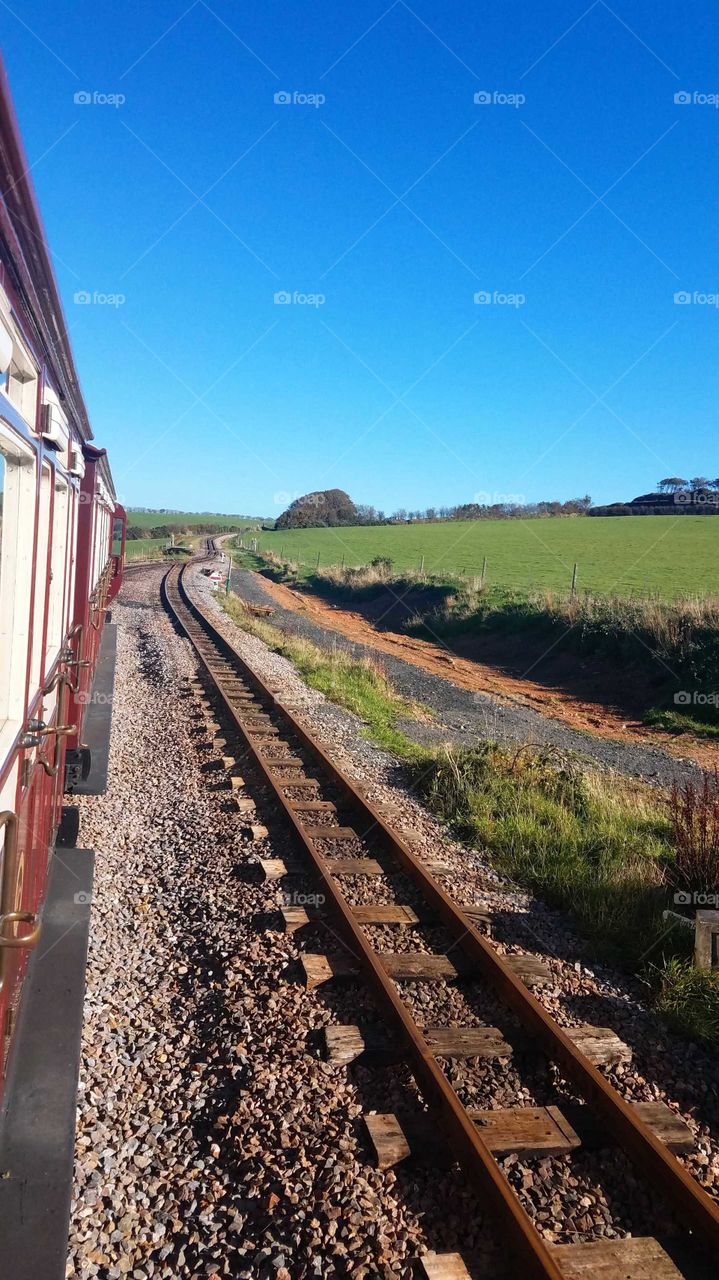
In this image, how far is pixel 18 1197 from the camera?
282 cm

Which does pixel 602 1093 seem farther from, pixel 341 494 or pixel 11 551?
pixel 341 494

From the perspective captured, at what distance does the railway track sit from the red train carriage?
50.3 inches

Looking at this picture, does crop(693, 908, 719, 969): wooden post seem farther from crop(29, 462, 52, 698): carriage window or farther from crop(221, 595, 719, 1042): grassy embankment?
crop(29, 462, 52, 698): carriage window

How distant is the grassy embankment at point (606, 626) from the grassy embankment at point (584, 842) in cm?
618

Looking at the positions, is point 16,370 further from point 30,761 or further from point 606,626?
point 606,626

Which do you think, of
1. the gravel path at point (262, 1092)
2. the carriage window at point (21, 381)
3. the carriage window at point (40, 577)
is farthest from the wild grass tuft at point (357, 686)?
the carriage window at point (21, 381)

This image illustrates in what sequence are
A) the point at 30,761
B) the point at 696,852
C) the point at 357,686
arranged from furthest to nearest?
the point at 357,686 < the point at 696,852 < the point at 30,761

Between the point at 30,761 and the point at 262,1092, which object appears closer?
the point at 30,761

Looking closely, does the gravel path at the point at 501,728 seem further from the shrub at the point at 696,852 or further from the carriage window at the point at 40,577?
the carriage window at the point at 40,577

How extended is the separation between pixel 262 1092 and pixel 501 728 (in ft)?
31.8

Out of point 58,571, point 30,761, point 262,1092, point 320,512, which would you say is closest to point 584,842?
point 262,1092

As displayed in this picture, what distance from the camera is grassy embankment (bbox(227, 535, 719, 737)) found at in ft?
51.0

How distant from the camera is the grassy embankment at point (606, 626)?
15.5 metres

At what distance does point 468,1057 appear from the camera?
13.0ft
